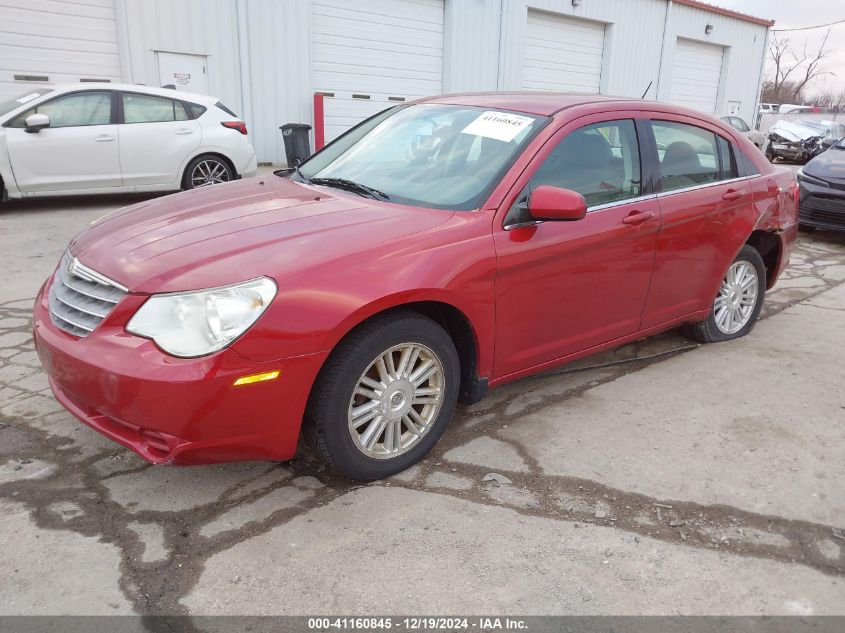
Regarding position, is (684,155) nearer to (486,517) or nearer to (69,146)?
(486,517)

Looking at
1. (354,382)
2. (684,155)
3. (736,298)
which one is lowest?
(736,298)

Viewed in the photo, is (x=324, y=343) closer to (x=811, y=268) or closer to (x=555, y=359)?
(x=555, y=359)

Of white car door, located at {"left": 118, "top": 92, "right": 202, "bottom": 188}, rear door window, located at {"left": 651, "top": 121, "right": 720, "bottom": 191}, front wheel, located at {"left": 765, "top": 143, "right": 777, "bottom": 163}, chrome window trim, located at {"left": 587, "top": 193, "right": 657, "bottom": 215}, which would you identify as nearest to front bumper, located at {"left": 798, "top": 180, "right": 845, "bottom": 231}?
rear door window, located at {"left": 651, "top": 121, "right": 720, "bottom": 191}

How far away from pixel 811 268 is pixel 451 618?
661cm

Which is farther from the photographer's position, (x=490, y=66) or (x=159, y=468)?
(x=490, y=66)

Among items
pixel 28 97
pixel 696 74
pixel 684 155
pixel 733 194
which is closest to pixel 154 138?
pixel 28 97

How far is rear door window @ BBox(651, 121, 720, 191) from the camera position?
12.7ft

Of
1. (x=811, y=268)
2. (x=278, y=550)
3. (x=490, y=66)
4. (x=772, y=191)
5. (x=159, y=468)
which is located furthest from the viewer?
(x=490, y=66)

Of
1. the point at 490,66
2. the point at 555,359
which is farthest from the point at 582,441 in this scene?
the point at 490,66

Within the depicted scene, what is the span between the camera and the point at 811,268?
7.22m

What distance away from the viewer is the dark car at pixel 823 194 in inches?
323

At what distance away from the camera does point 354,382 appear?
8.77 feet

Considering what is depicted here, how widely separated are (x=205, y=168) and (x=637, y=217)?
22.8ft

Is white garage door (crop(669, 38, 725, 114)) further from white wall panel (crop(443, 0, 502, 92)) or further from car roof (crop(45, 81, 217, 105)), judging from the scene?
car roof (crop(45, 81, 217, 105))
